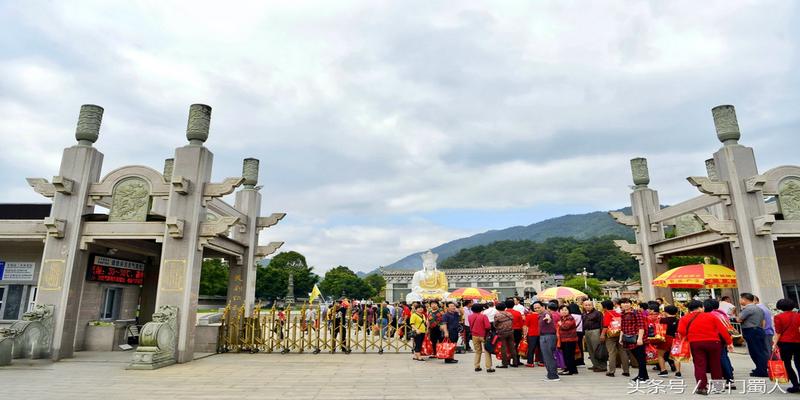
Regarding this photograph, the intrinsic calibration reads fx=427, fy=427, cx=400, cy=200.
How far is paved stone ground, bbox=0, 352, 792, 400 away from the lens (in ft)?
23.8

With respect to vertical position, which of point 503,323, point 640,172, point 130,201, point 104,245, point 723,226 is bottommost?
point 503,323

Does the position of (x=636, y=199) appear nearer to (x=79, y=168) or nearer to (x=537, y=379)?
(x=537, y=379)

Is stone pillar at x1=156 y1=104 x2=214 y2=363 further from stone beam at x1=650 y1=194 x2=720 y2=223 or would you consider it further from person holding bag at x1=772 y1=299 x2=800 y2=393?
stone beam at x1=650 y1=194 x2=720 y2=223

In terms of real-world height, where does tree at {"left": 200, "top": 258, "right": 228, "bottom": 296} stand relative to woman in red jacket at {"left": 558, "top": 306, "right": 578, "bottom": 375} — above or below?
above

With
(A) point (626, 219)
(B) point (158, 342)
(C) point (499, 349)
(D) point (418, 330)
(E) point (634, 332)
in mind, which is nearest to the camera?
(E) point (634, 332)

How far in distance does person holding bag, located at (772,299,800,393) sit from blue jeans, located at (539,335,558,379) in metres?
3.62

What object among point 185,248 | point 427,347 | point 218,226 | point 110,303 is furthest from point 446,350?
point 110,303

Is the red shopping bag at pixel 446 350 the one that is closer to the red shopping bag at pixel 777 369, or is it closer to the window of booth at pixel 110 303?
the red shopping bag at pixel 777 369

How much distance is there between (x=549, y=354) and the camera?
8.73 m

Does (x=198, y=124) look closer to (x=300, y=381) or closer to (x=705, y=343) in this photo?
(x=300, y=381)

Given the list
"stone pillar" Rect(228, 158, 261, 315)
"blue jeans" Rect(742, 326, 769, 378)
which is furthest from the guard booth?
"blue jeans" Rect(742, 326, 769, 378)

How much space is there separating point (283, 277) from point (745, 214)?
168 feet

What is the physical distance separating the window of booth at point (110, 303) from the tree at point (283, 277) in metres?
38.7

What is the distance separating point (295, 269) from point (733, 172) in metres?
56.9
